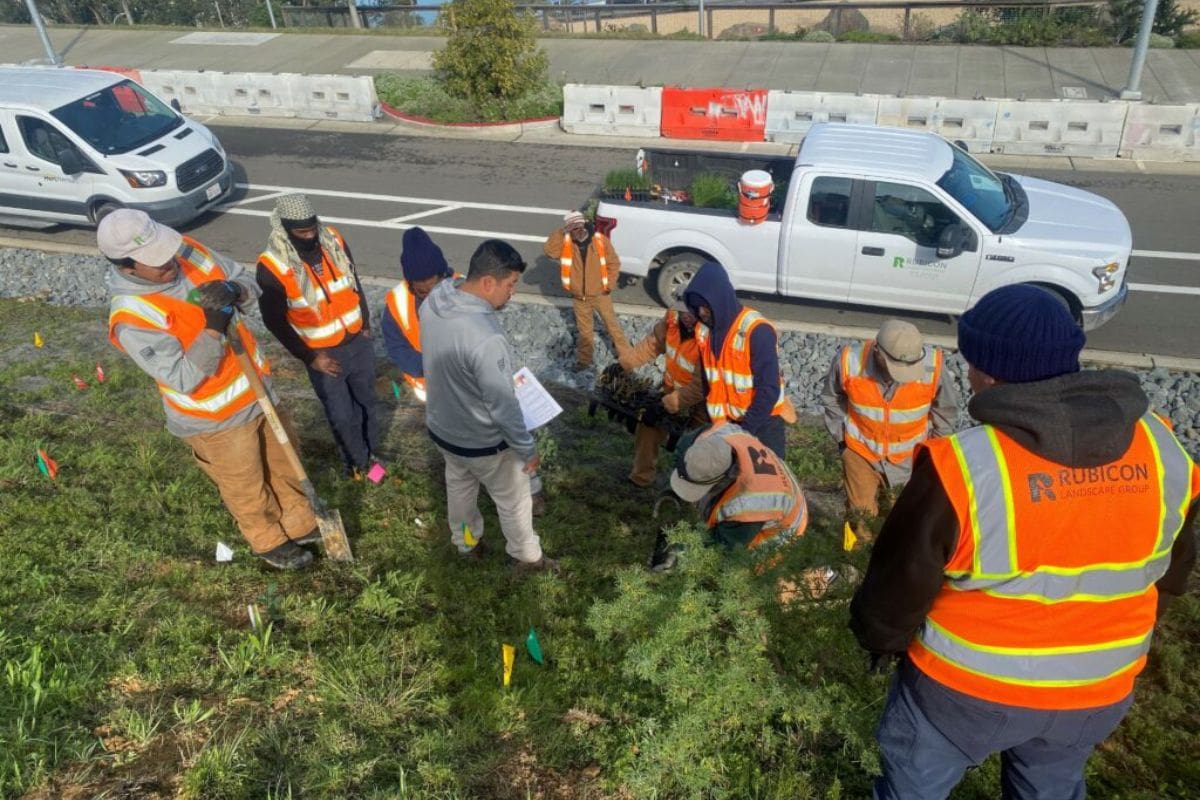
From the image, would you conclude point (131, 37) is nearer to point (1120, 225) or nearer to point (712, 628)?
point (1120, 225)

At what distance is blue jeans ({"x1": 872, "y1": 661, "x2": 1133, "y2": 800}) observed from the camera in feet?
7.87

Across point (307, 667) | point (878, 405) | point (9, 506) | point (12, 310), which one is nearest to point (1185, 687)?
point (878, 405)

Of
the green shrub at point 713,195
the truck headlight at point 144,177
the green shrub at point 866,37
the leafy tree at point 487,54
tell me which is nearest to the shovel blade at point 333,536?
the green shrub at point 713,195

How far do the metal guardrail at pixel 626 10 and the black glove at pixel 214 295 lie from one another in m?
15.1

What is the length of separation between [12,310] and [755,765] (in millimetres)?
9507

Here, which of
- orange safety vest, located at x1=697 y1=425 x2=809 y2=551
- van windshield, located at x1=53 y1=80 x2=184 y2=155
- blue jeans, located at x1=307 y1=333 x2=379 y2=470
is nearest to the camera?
orange safety vest, located at x1=697 y1=425 x2=809 y2=551

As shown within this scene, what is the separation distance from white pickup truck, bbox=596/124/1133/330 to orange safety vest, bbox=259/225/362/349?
2971mm

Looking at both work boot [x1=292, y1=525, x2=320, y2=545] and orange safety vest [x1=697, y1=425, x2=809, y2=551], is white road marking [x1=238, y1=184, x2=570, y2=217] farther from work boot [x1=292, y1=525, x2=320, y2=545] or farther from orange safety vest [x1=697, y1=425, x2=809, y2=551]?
orange safety vest [x1=697, y1=425, x2=809, y2=551]

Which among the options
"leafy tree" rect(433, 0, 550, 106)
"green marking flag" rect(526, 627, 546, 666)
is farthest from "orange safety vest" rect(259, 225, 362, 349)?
"leafy tree" rect(433, 0, 550, 106)

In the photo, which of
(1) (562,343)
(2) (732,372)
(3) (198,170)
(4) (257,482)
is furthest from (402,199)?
(2) (732,372)

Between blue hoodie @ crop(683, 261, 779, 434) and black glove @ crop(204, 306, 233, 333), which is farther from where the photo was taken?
blue hoodie @ crop(683, 261, 779, 434)

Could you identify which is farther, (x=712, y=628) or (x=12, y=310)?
(x=12, y=310)

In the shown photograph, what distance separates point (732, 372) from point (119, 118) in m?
10.6

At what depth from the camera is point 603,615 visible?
327cm
